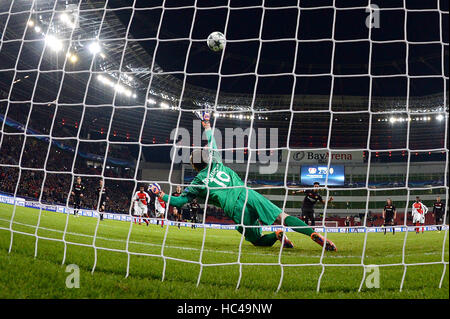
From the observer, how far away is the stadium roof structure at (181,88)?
2053 centimetres

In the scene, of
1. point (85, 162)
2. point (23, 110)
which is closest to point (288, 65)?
point (85, 162)

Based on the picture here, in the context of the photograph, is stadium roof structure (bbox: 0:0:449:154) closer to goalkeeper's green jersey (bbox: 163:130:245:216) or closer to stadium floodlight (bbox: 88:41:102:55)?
stadium floodlight (bbox: 88:41:102:55)

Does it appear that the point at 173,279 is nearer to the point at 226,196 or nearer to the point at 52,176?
the point at 226,196

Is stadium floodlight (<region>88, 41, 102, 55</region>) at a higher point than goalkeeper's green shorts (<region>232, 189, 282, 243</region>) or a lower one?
higher

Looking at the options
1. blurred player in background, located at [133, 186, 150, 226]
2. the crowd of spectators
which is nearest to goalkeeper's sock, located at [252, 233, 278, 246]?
blurred player in background, located at [133, 186, 150, 226]

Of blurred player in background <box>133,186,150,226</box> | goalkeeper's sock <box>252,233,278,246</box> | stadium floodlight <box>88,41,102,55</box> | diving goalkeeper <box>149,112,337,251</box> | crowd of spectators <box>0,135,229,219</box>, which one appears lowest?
crowd of spectators <box>0,135,229,219</box>

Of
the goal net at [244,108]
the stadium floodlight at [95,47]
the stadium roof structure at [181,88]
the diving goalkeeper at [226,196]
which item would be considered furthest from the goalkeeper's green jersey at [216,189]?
the goal net at [244,108]

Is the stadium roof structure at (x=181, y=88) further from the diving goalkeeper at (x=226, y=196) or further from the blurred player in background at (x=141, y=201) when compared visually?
the diving goalkeeper at (x=226, y=196)

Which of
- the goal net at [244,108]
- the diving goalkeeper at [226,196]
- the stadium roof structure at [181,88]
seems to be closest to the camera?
the diving goalkeeper at [226,196]

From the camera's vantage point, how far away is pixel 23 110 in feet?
75.9

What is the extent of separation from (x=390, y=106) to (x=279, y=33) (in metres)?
12.1

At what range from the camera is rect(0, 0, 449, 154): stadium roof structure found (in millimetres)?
20531

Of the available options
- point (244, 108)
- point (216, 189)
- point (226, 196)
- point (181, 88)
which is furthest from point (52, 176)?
point (226, 196)

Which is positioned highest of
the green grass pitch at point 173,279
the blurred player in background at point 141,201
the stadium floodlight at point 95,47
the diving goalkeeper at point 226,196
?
the stadium floodlight at point 95,47
